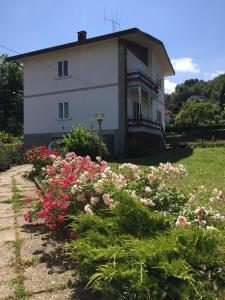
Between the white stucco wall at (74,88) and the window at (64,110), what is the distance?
0.94 ft

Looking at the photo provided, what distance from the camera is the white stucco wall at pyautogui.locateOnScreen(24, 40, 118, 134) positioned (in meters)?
27.3

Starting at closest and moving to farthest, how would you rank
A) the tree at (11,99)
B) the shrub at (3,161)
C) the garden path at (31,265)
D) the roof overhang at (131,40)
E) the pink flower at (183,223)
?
the pink flower at (183,223), the garden path at (31,265), the shrub at (3,161), the roof overhang at (131,40), the tree at (11,99)

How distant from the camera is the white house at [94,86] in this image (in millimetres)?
27094

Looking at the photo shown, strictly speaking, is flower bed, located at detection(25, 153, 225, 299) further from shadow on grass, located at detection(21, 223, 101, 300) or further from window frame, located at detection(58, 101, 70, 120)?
window frame, located at detection(58, 101, 70, 120)

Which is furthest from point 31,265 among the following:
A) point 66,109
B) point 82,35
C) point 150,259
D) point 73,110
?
point 82,35

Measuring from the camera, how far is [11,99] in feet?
156

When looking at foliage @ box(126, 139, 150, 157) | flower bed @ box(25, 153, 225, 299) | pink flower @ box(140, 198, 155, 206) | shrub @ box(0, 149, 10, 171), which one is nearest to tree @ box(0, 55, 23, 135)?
foliage @ box(126, 139, 150, 157)

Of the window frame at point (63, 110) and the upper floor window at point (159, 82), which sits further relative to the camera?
the upper floor window at point (159, 82)

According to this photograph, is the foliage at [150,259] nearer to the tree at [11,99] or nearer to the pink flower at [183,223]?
the pink flower at [183,223]

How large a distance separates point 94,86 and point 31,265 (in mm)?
23767

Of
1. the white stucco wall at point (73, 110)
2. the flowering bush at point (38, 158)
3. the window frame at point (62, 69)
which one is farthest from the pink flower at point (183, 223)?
the window frame at point (62, 69)

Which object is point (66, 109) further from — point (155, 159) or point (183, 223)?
point (183, 223)

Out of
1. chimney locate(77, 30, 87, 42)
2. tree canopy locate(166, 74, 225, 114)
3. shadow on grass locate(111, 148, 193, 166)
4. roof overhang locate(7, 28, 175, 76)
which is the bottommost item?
shadow on grass locate(111, 148, 193, 166)

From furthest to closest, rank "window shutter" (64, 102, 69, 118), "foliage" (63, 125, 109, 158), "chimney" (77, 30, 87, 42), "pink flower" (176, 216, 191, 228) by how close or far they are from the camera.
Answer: "chimney" (77, 30, 87, 42), "window shutter" (64, 102, 69, 118), "foliage" (63, 125, 109, 158), "pink flower" (176, 216, 191, 228)
